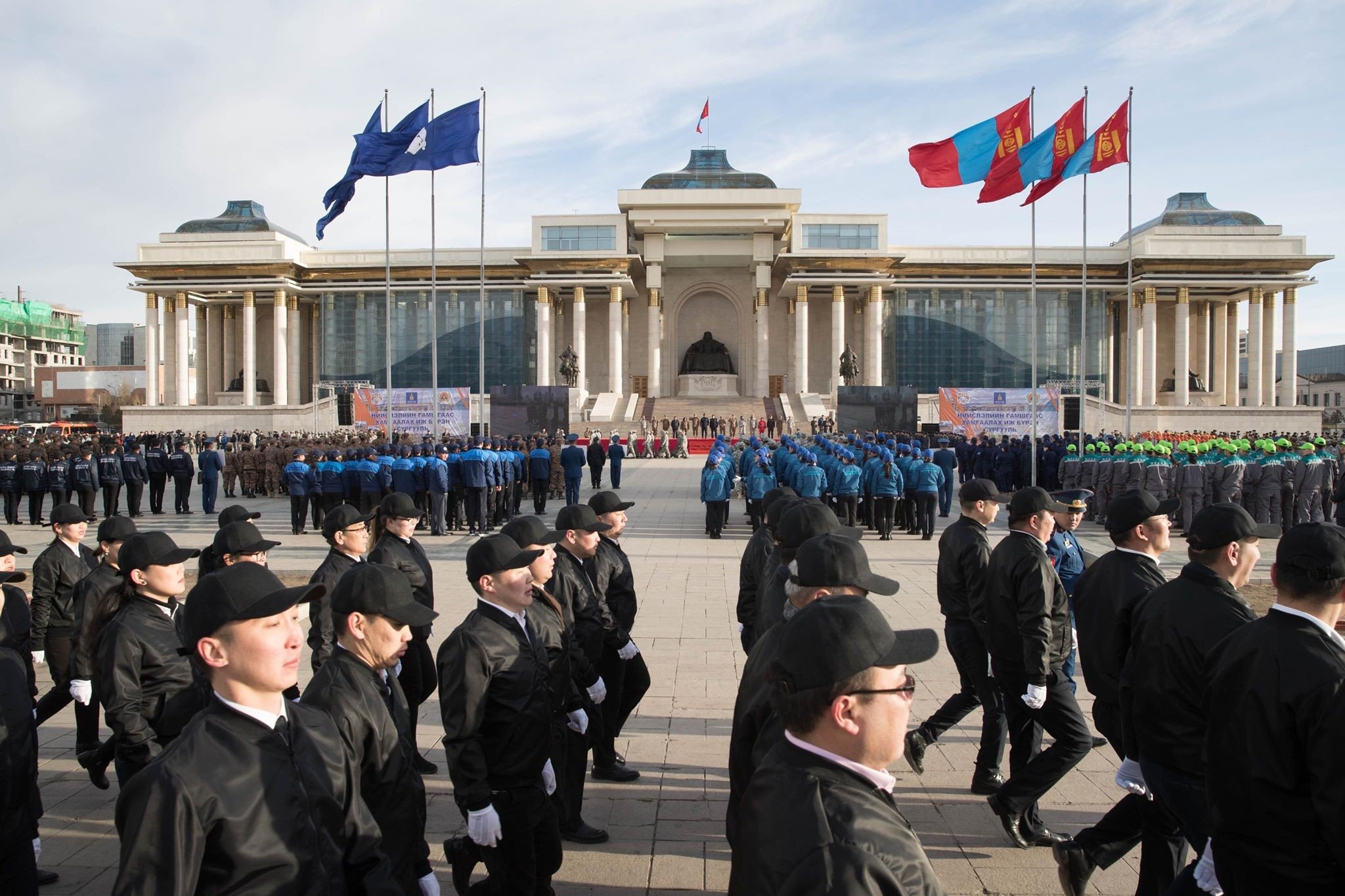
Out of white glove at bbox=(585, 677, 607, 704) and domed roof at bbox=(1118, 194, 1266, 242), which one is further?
domed roof at bbox=(1118, 194, 1266, 242)

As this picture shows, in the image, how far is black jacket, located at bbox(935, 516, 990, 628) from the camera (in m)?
5.70

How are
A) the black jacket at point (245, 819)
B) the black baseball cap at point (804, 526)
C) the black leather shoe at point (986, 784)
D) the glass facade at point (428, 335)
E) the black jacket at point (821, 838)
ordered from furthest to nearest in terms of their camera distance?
1. the glass facade at point (428, 335)
2. the black leather shoe at point (986, 784)
3. the black baseball cap at point (804, 526)
4. the black jacket at point (245, 819)
5. the black jacket at point (821, 838)

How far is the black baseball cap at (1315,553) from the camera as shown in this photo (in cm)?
295

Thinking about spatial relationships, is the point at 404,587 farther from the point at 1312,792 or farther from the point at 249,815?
the point at 1312,792

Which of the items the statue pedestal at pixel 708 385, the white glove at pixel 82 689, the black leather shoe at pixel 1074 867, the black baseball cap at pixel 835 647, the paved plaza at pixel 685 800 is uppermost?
the statue pedestal at pixel 708 385

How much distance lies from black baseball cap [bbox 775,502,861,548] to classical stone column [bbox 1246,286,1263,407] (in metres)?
55.4

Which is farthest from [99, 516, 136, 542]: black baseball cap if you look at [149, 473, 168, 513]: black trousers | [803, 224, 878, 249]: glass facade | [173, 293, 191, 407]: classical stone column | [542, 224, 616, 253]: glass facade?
[173, 293, 191, 407]: classical stone column

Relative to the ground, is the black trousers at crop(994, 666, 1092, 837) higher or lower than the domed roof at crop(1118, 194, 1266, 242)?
lower

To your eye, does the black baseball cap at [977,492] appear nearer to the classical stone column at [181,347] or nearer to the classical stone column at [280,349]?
the classical stone column at [280,349]

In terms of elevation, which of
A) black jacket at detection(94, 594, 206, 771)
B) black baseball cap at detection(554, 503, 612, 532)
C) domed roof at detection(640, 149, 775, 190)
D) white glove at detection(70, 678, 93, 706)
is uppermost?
domed roof at detection(640, 149, 775, 190)

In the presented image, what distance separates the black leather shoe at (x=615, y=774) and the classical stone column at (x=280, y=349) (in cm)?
5112

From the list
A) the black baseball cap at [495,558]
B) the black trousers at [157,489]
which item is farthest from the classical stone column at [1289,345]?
the black baseball cap at [495,558]

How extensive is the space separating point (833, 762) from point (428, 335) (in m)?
54.2

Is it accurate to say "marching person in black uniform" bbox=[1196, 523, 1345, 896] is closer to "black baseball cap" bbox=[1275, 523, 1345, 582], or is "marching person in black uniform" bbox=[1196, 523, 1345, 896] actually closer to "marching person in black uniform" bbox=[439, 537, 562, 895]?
"black baseball cap" bbox=[1275, 523, 1345, 582]
